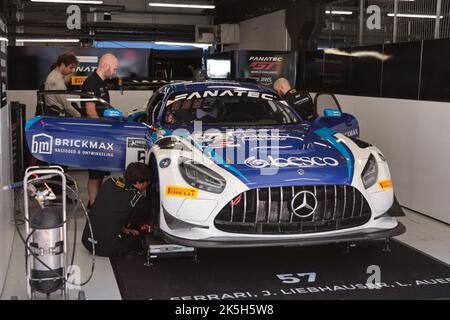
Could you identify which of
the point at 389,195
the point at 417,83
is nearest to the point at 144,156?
the point at 389,195

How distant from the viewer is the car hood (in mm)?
4223

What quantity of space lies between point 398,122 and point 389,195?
2.89 m

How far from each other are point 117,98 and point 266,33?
889 centimetres

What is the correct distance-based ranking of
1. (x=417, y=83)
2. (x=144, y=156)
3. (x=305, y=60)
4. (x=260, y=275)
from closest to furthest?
(x=260, y=275) < (x=144, y=156) < (x=417, y=83) < (x=305, y=60)

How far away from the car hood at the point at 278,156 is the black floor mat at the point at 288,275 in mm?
756

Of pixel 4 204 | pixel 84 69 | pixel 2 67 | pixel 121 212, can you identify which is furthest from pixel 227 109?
pixel 84 69

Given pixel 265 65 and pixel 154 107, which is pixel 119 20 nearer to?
pixel 265 65

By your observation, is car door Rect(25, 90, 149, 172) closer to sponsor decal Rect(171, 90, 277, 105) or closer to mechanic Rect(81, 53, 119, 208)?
sponsor decal Rect(171, 90, 277, 105)

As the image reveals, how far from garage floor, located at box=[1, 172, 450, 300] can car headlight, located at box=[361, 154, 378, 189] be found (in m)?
1.08

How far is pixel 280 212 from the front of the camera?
418 cm

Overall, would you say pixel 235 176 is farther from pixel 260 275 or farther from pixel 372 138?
pixel 372 138

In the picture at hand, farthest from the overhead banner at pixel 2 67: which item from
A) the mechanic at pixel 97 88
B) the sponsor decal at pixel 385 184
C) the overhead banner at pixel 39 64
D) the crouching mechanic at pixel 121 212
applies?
the overhead banner at pixel 39 64

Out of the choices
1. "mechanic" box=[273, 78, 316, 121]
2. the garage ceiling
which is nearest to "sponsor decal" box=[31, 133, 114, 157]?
"mechanic" box=[273, 78, 316, 121]

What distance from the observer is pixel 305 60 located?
11.0 meters
